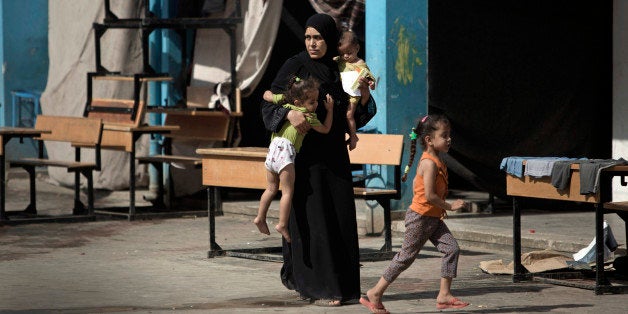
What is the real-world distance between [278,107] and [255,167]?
2.12m

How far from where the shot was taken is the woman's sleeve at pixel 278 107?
363 inches

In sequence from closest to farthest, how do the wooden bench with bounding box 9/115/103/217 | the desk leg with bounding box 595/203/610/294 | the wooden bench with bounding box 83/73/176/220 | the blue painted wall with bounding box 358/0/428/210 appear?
the desk leg with bounding box 595/203/610/294 < the blue painted wall with bounding box 358/0/428/210 < the wooden bench with bounding box 9/115/103/217 < the wooden bench with bounding box 83/73/176/220

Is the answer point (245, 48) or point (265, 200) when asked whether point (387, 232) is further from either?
point (245, 48)

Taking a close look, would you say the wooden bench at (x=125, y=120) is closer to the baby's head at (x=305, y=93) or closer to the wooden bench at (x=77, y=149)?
the wooden bench at (x=77, y=149)

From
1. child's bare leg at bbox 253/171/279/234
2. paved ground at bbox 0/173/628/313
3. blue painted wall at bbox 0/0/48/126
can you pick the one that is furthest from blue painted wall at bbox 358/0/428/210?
blue painted wall at bbox 0/0/48/126

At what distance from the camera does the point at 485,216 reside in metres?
13.6

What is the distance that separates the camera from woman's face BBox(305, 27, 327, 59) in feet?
30.4

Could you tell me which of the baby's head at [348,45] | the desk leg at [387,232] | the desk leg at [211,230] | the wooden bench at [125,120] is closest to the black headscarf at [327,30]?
the baby's head at [348,45]

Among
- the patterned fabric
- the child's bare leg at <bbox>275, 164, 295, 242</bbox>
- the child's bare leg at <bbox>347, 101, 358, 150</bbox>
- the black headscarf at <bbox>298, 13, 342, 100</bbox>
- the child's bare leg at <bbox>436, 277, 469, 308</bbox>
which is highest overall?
the black headscarf at <bbox>298, 13, 342, 100</bbox>

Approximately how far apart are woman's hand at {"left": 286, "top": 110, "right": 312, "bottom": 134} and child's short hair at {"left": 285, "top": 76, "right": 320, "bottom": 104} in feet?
0.34

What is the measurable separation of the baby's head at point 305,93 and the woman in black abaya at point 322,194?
0.08 meters

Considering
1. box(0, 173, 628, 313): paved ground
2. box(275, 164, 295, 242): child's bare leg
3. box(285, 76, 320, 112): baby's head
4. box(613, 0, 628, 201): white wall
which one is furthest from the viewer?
box(613, 0, 628, 201): white wall

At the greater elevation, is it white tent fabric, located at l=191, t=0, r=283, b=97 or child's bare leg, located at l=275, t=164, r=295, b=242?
white tent fabric, located at l=191, t=0, r=283, b=97

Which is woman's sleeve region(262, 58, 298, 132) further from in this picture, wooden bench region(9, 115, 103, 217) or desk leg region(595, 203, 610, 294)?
wooden bench region(9, 115, 103, 217)
